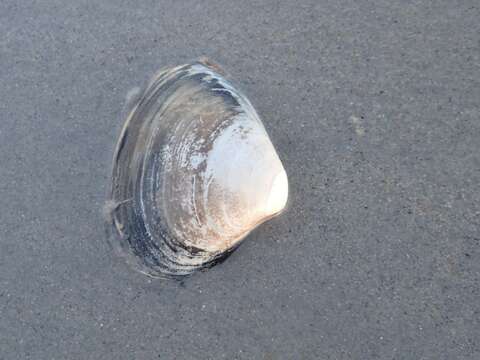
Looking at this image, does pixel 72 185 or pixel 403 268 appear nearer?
pixel 403 268

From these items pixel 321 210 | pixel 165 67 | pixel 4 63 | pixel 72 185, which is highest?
pixel 4 63

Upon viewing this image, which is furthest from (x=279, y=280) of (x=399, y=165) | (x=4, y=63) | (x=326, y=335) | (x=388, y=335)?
(x=4, y=63)

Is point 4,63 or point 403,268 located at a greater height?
point 4,63

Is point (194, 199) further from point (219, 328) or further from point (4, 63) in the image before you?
point (4, 63)

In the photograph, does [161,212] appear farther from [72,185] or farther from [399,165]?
[399,165]

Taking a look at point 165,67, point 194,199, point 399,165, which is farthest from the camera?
point 165,67

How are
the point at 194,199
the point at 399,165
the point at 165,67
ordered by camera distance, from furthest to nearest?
the point at 165,67 → the point at 399,165 → the point at 194,199
